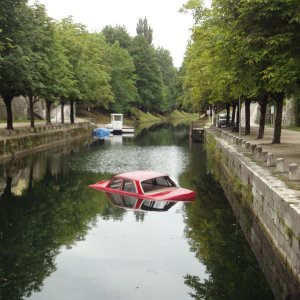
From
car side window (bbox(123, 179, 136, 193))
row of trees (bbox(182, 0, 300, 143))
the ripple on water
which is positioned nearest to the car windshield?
car side window (bbox(123, 179, 136, 193))

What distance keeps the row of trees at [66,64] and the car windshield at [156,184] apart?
41.1 ft

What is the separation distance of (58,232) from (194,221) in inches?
198

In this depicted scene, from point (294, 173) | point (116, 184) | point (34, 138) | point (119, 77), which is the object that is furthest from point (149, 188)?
point (119, 77)

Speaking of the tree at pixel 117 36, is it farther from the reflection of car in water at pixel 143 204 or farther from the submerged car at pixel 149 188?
the reflection of car in water at pixel 143 204

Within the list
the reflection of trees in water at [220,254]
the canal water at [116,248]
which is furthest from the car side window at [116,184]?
the reflection of trees in water at [220,254]

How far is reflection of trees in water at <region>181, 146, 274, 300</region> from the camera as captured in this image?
11867 mm

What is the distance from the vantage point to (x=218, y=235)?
16453 millimetres

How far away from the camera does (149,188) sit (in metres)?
21.1

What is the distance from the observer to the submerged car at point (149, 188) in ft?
67.0

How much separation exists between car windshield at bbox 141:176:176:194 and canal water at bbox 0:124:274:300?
52.1 inches

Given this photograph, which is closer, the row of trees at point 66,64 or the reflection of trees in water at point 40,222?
the reflection of trees in water at point 40,222

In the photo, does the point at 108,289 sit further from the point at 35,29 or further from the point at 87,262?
the point at 35,29

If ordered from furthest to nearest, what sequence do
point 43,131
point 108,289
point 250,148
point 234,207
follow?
point 43,131 → point 250,148 → point 234,207 → point 108,289

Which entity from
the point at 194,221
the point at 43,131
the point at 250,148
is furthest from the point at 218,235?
the point at 43,131
